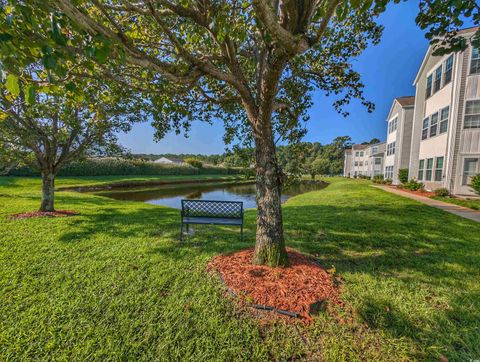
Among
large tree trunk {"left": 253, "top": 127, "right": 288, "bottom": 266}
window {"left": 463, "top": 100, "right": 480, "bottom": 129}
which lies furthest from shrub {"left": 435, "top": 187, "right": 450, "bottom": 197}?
large tree trunk {"left": 253, "top": 127, "right": 288, "bottom": 266}

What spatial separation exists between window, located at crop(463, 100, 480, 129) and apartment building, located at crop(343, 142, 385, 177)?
25.4 metres

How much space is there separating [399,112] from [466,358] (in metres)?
25.1

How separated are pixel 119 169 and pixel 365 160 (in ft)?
155

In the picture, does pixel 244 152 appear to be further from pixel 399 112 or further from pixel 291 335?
pixel 399 112

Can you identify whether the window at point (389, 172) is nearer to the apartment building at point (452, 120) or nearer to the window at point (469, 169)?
the apartment building at point (452, 120)

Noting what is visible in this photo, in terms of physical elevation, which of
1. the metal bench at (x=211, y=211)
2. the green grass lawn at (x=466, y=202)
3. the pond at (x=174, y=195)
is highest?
the metal bench at (x=211, y=211)

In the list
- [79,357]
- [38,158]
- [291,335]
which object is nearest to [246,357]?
[291,335]

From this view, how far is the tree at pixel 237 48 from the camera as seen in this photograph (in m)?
2.12

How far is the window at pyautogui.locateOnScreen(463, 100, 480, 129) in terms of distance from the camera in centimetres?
1144

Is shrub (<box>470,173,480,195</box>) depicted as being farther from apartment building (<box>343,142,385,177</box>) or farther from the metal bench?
apartment building (<box>343,142,385,177</box>)

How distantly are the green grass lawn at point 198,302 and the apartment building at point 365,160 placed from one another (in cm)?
3631

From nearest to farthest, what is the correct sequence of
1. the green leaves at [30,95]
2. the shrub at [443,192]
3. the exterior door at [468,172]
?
the green leaves at [30,95]
the exterior door at [468,172]
the shrub at [443,192]

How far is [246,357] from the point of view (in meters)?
2.06

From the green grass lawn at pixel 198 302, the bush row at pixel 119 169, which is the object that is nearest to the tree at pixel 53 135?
the green grass lawn at pixel 198 302
